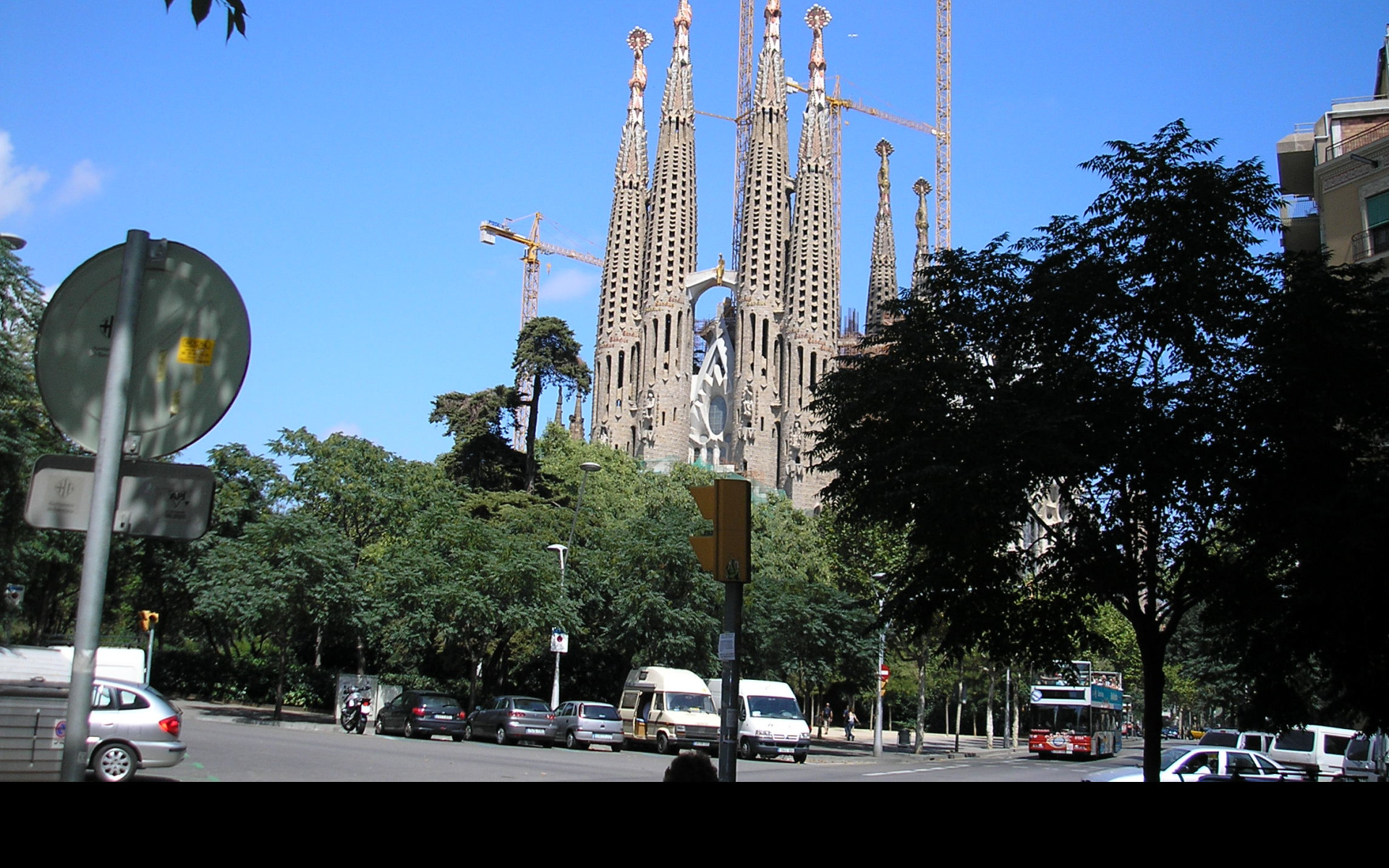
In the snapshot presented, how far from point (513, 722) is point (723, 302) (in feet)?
259

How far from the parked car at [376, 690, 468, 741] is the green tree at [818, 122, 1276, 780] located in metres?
18.7

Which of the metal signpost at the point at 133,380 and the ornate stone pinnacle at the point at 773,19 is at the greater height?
the ornate stone pinnacle at the point at 773,19

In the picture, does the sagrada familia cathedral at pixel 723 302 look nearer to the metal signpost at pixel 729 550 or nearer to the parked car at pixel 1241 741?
the parked car at pixel 1241 741

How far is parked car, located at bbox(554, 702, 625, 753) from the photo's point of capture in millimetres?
30766

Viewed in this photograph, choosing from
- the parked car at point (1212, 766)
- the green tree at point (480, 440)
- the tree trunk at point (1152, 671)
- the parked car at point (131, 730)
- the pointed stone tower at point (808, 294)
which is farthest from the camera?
the pointed stone tower at point (808, 294)

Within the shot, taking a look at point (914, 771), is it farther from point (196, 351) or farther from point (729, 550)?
point (196, 351)

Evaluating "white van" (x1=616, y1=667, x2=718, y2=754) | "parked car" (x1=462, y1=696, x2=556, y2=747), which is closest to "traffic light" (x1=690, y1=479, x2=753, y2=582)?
"parked car" (x1=462, y1=696, x2=556, y2=747)

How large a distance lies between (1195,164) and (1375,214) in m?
19.1

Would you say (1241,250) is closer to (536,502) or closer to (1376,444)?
(1376,444)

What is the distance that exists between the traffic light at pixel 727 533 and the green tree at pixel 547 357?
5971 cm

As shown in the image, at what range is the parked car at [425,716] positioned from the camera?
3002 centimetres

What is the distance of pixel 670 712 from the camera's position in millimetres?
31359

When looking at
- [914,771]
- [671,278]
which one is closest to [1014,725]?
[914,771]

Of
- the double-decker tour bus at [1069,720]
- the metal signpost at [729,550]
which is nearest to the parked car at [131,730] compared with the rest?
the metal signpost at [729,550]
